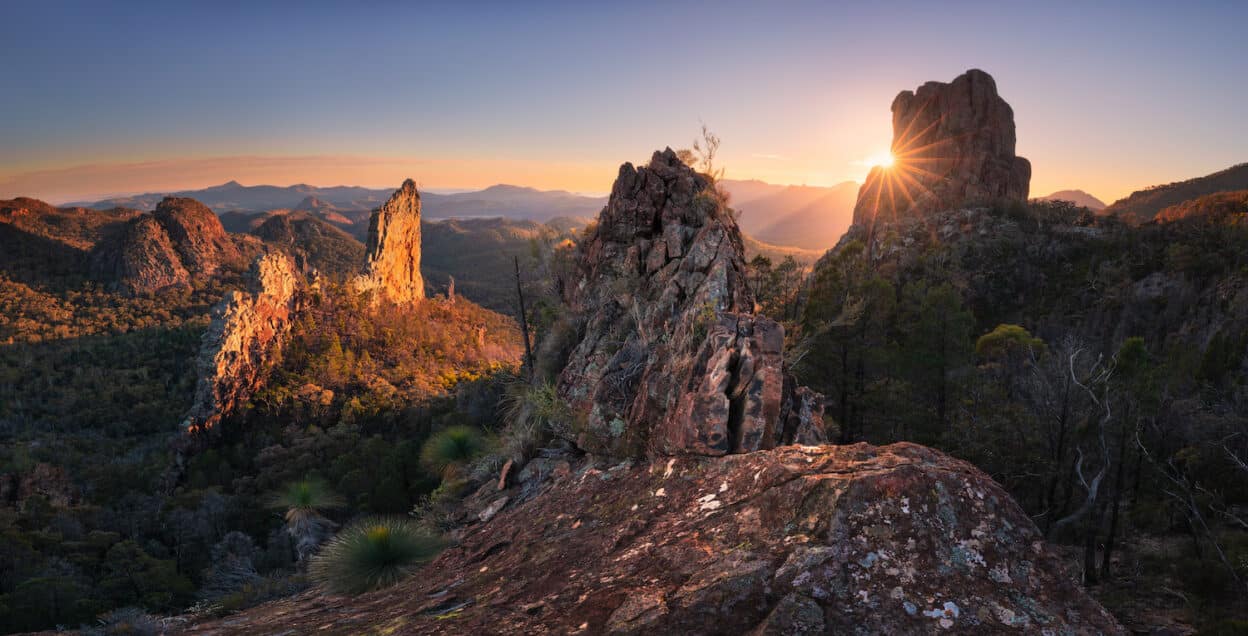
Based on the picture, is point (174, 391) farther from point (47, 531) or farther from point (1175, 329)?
point (1175, 329)

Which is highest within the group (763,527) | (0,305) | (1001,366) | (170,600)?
(763,527)

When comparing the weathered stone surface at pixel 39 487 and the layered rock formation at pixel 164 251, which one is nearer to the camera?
the weathered stone surface at pixel 39 487

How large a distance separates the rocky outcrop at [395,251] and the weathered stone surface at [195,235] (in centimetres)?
4507

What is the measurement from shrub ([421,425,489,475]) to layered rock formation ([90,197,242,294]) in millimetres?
117228

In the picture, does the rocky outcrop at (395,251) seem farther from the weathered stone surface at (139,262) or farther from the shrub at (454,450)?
the shrub at (454,450)

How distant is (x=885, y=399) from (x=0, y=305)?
124785 mm

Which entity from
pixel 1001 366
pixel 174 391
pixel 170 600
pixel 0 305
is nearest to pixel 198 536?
pixel 170 600

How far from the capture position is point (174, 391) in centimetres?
6569

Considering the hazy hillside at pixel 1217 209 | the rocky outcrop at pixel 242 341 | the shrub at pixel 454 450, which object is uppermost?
the hazy hillside at pixel 1217 209

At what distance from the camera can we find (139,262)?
3895 inches

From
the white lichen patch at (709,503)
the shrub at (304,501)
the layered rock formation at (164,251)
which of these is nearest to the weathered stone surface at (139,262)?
the layered rock formation at (164,251)

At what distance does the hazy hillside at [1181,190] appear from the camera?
79.3m

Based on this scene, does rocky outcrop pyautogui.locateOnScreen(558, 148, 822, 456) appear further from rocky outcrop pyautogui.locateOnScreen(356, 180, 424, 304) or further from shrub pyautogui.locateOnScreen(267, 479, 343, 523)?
rocky outcrop pyautogui.locateOnScreen(356, 180, 424, 304)

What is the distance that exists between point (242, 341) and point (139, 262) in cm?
6521
